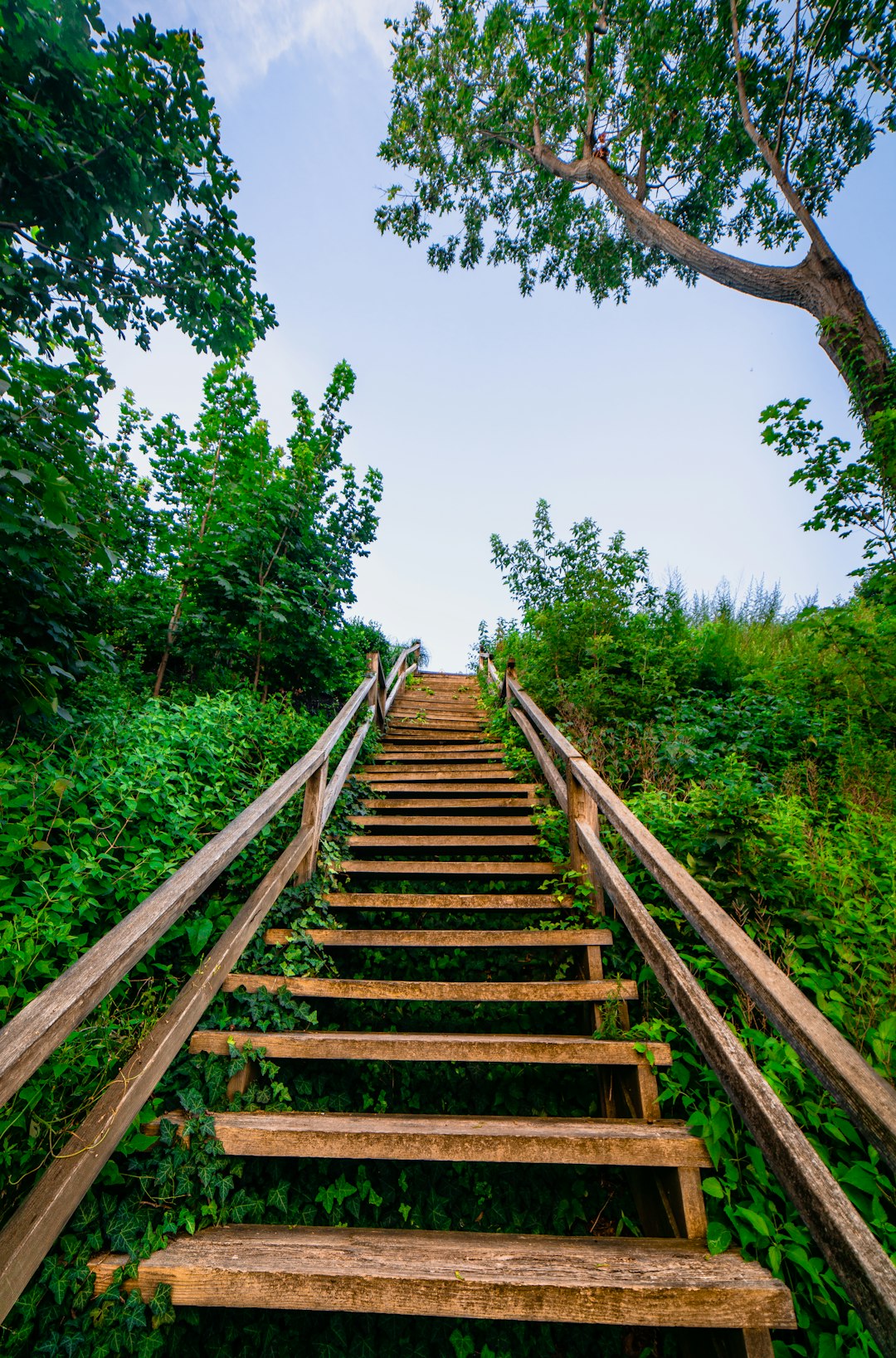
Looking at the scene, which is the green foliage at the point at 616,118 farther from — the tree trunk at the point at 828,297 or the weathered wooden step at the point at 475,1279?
the weathered wooden step at the point at 475,1279

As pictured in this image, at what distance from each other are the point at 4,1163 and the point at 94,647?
7.75ft

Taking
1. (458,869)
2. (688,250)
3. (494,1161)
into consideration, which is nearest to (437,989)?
(494,1161)

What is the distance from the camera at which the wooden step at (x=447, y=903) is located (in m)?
2.83

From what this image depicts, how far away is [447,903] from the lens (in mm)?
2859

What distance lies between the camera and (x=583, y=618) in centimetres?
635

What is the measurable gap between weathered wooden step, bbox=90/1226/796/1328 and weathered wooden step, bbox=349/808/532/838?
2270mm

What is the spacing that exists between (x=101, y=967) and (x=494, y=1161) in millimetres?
1389

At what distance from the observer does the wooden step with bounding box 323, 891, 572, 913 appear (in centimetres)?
283

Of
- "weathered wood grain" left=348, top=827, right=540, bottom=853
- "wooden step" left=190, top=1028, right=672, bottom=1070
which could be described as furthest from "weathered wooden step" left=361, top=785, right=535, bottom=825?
"wooden step" left=190, top=1028, right=672, bottom=1070

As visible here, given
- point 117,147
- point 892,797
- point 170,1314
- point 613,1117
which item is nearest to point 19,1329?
point 170,1314

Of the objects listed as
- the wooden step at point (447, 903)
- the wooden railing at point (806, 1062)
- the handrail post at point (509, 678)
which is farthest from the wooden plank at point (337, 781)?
the handrail post at point (509, 678)

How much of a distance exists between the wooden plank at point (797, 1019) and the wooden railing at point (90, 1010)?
5.28 feet

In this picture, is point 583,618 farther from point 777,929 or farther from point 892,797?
point 777,929

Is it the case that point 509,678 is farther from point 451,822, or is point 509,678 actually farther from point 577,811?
point 577,811
